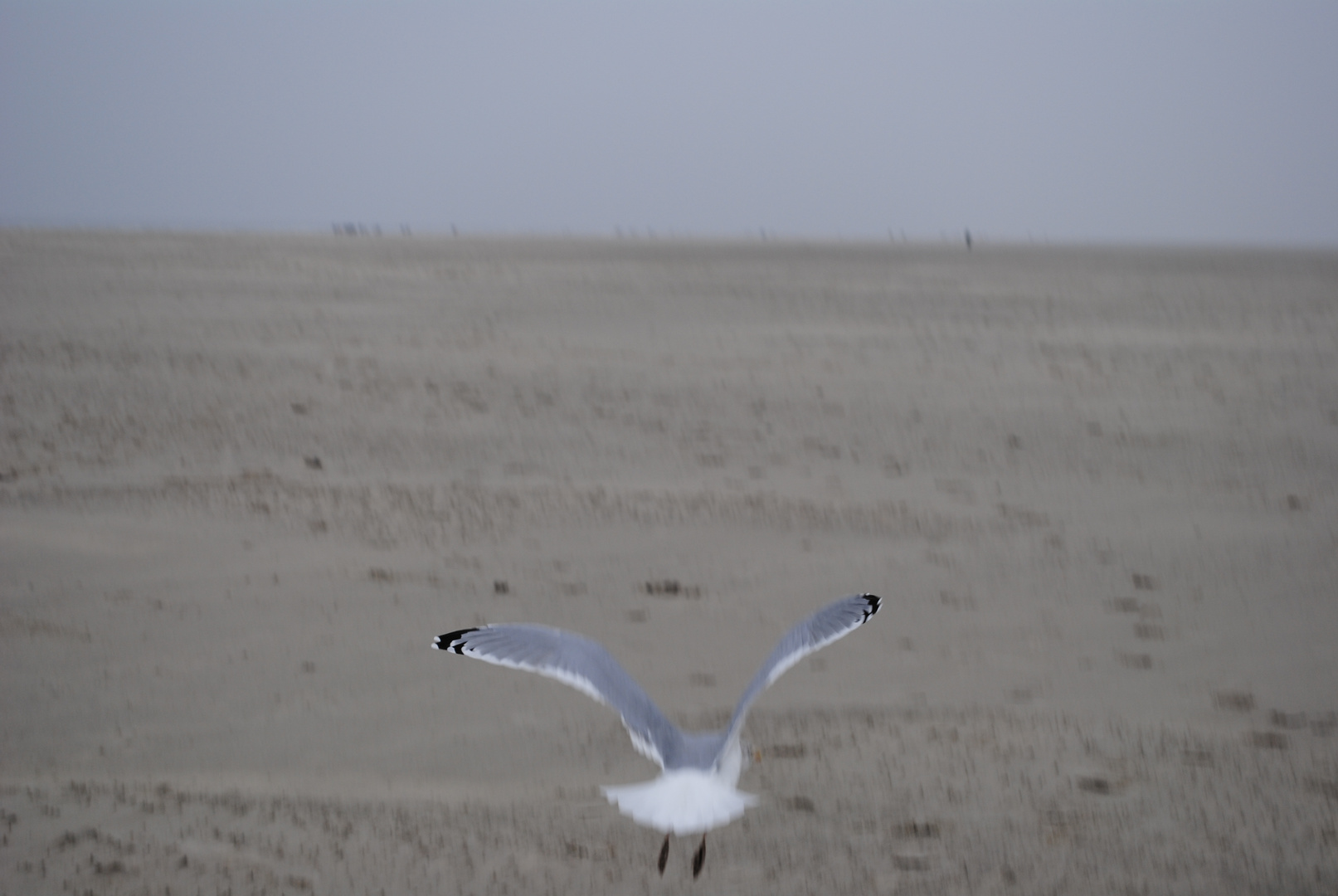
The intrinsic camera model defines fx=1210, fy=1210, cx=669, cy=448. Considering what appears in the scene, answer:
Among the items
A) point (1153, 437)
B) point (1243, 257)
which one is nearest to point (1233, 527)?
point (1153, 437)

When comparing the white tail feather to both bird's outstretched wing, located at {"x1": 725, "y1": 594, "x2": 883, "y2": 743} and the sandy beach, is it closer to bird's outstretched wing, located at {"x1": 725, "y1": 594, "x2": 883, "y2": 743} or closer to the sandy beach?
bird's outstretched wing, located at {"x1": 725, "y1": 594, "x2": 883, "y2": 743}

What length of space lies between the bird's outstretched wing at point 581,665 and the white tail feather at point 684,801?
0.60 ft

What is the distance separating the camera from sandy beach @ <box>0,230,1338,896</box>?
15.6 feet

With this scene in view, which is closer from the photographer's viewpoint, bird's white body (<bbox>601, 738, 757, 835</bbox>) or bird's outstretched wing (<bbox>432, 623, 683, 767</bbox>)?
bird's white body (<bbox>601, 738, 757, 835</bbox>)

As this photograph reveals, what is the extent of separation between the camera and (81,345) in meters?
12.8

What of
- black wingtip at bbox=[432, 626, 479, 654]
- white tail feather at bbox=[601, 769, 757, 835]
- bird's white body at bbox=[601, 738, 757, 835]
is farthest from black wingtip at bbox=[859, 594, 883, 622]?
black wingtip at bbox=[432, 626, 479, 654]

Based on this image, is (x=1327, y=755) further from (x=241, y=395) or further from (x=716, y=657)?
(x=241, y=395)

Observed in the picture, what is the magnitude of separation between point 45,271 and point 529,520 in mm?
13628

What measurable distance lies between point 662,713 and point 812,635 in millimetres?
623

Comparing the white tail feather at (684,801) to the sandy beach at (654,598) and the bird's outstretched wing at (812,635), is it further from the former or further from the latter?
the sandy beach at (654,598)

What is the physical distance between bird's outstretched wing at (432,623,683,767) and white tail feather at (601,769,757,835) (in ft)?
0.60

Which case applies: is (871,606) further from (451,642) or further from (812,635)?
(451,642)

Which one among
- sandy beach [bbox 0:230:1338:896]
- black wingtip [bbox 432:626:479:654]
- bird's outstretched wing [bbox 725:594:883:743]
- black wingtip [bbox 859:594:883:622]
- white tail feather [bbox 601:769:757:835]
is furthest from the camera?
sandy beach [bbox 0:230:1338:896]

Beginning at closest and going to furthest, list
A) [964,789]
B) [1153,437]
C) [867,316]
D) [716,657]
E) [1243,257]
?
1. [964,789]
2. [716,657]
3. [1153,437]
4. [867,316]
5. [1243,257]
